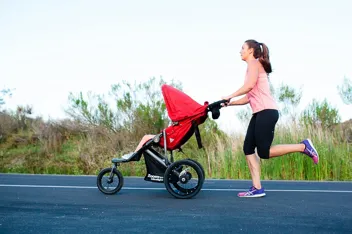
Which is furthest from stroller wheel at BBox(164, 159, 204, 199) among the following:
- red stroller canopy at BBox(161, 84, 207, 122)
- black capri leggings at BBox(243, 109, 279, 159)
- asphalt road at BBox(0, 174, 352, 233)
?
black capri leggings at BBox(243, 109, 279, 159)

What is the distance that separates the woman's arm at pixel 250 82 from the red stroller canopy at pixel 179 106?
416 millimetres

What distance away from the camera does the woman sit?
766 centimetres

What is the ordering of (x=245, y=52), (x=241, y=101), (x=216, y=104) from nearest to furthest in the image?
(x=216, y=104), (x=245, y=52), (x=241, y=101)

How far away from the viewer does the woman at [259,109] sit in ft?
25.1

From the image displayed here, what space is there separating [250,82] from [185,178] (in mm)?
1488

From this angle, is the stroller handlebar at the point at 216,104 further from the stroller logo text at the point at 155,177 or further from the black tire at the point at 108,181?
the black tire at the point at 108,181

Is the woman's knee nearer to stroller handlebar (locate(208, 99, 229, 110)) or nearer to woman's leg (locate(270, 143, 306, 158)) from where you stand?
woman's leg (locate(270, 143, 306, 158))

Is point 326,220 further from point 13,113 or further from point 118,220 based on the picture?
point 13,113

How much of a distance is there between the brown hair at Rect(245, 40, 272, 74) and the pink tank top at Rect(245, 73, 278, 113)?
125 mm

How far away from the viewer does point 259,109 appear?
770 cm

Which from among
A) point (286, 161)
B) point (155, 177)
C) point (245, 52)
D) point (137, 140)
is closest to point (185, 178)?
point (155, 177)

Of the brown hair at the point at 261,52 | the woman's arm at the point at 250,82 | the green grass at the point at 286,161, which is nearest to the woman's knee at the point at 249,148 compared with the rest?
the woman's arm at the point at 250,82

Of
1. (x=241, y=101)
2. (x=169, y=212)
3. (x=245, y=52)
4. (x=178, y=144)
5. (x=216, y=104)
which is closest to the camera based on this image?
(x=169, y=212)

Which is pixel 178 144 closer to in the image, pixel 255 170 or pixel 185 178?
pixel 185 178
